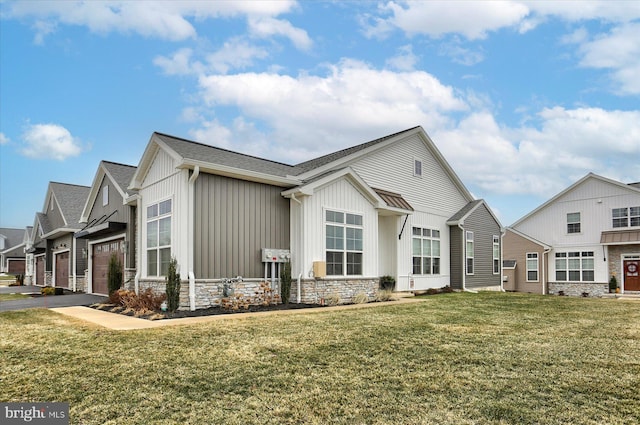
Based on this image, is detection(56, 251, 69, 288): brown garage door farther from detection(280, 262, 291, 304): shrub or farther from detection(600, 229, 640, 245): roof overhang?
detection(600, 229, 640, 245): roof overhang

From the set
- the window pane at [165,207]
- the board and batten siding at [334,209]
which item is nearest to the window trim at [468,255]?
the board and batten siding at [334,209]

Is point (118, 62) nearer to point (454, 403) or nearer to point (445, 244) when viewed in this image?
point (454, 403)

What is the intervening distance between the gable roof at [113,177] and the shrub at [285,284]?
24.7 ft

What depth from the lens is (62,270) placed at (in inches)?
930

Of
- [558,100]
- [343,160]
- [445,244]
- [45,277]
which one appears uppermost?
[558,100]

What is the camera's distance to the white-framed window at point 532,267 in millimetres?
29031

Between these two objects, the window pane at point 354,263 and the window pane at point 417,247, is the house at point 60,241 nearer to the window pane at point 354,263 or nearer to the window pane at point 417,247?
the window pane at point 354,263

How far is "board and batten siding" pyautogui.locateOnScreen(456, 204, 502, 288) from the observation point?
21.4 m

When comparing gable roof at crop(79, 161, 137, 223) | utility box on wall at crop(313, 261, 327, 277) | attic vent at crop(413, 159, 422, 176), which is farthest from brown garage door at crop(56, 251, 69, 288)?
attic vent at crop(413, 159, 422, 176)

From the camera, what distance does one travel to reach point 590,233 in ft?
89.4

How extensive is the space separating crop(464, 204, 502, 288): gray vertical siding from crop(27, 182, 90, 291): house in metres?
18.6

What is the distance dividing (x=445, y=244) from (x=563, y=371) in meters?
15.5

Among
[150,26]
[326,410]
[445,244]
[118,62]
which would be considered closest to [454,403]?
[326,410]

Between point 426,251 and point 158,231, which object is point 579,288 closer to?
point 426,251
